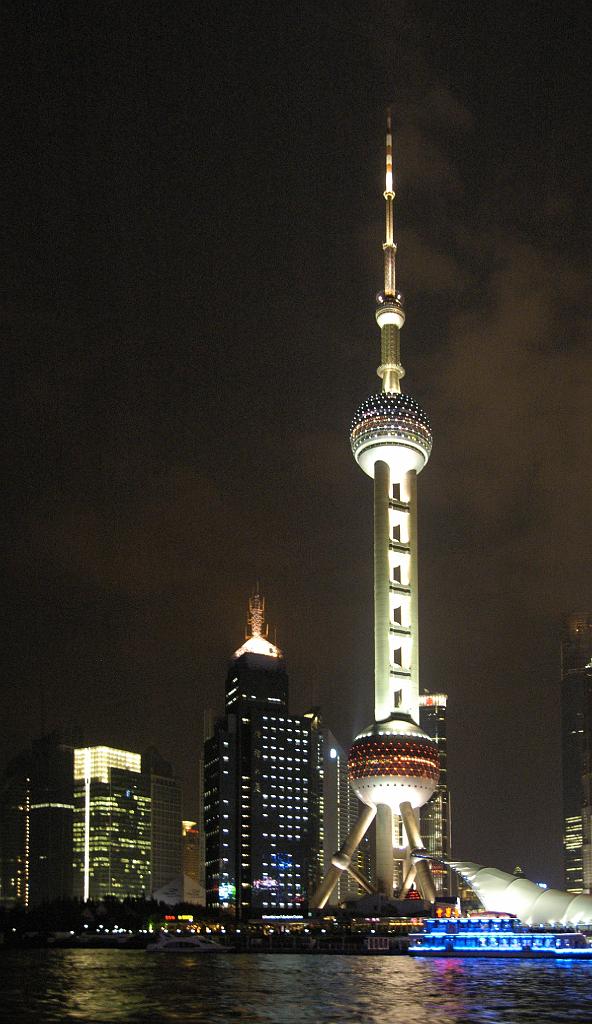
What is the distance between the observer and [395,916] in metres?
197

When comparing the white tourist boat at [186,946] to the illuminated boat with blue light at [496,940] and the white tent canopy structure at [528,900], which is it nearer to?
the illuminated boat with blue light at [496,940]

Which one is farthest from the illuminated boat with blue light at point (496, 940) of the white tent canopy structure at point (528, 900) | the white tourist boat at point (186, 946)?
the white tourist boat at point (186, 946)

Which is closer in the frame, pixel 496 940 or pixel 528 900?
pixel 496 940

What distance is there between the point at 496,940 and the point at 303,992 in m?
61.0

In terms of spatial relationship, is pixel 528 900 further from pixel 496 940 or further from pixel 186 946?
pixel 186 946

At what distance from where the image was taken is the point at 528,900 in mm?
175750

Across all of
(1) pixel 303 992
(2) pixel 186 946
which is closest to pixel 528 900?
(2) pixel 186 946

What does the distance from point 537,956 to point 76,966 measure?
162 ft

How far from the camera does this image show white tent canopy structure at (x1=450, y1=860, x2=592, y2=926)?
16362 centimetres

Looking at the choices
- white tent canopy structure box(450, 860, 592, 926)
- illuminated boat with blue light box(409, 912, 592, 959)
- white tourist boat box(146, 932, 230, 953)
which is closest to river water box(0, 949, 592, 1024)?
illuminated boat with blue light box(409, 912, 592, 959)

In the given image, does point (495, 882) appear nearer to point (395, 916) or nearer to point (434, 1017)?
point (395, 916)

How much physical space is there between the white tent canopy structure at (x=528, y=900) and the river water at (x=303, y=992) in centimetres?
3040

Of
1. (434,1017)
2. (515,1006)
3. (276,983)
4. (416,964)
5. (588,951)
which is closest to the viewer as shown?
(434,1017)

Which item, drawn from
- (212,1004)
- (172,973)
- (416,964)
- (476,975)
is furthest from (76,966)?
(212,1004)
